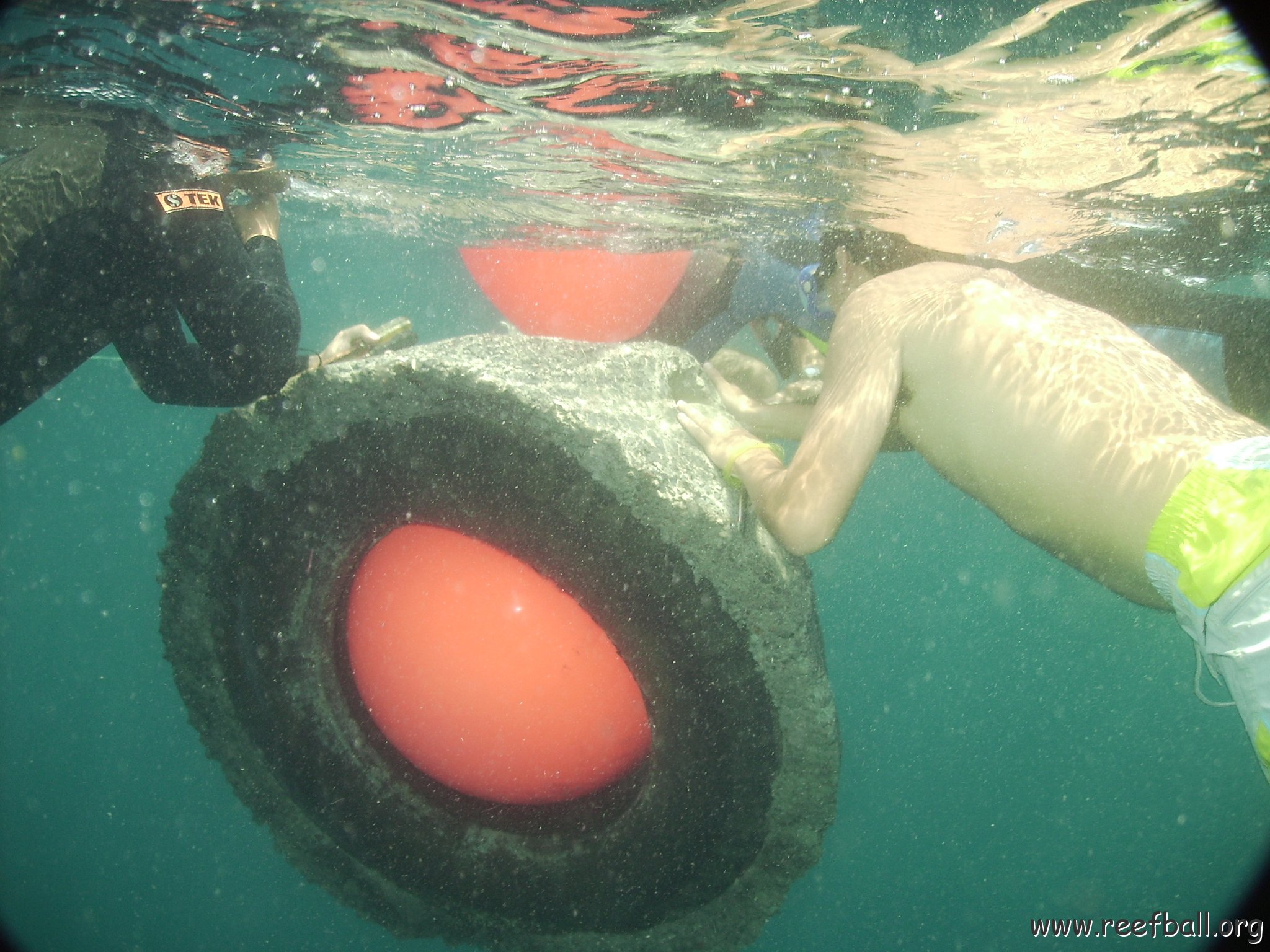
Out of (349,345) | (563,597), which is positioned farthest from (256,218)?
(563,597)

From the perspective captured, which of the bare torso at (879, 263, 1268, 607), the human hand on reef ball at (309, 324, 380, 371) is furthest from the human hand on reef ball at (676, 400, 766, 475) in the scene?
the human hand on reef ball at (309, 324, 380, 371)

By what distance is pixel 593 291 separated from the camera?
258 inches

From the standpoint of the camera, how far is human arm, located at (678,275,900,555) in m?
2.40

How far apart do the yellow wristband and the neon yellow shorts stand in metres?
1.42

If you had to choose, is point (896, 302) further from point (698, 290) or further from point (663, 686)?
point (698, 290)

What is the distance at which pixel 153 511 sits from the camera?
4428 cm

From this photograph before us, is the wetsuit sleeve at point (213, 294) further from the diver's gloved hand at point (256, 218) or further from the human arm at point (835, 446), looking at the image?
the human arm at point (835, 446)

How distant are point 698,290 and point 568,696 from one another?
4.56m

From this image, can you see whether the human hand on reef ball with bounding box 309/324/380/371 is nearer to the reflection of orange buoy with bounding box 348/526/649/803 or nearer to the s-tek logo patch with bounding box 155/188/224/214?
the s-tek logo patch with bounding box 155/188/224/214

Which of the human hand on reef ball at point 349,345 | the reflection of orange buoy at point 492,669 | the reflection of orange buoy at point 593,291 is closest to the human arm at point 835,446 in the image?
the reflection of orange buoy at point 492,669

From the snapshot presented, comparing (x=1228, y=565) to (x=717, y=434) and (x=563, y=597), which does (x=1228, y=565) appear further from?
(x=563, y=597)

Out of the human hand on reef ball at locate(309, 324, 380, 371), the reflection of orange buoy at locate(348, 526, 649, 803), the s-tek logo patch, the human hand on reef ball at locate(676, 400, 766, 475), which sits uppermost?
the s-tek logo patch

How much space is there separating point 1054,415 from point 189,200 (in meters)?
4.43

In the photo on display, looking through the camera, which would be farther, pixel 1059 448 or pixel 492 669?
pixel 492 669
